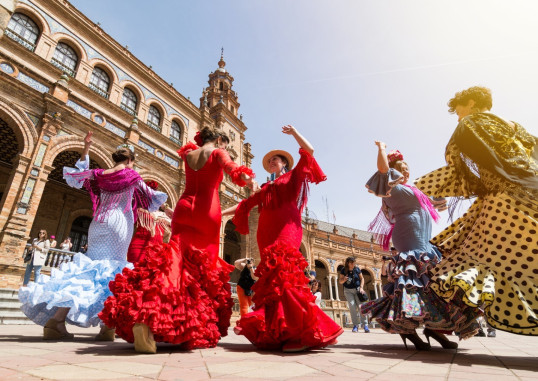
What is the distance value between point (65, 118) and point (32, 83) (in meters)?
1.43

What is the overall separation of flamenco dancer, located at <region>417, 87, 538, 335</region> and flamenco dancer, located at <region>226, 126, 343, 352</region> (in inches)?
37.2

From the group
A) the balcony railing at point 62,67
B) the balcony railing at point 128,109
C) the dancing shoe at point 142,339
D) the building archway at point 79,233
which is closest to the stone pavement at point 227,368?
the dancing shoe at point 142,339

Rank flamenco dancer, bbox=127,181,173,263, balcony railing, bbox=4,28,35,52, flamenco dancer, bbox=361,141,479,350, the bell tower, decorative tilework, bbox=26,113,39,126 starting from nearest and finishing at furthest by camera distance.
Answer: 1. flamenco dancer, bbox=361,141,479,350
2. flamenco dancer, bbox=127,181,173,263
3. decorative tilework, bbox=26,113,39,126
4. balcony railing, bbox=4,28,35,52
5. the bell tower

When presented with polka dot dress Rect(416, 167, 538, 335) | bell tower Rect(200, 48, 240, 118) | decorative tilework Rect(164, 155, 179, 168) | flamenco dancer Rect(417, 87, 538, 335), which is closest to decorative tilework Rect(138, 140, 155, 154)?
decorative tilework Rect(164, 155, 179, 168)

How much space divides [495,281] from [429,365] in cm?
74

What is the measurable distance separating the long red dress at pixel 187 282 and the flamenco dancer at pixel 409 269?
137cm

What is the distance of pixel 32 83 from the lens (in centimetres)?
992

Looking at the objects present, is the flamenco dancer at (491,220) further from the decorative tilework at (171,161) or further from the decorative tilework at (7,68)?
the decorative tilework at (171,161)

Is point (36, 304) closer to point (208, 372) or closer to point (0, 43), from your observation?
point (208, 372)

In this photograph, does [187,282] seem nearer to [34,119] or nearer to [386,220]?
[386,220]

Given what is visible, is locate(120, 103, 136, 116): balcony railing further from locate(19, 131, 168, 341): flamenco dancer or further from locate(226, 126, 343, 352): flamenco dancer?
locate(226, 126, 343, 352): flamenco dancer

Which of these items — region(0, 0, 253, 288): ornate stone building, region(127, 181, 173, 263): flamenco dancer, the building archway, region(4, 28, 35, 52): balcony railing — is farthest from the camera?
the building archway

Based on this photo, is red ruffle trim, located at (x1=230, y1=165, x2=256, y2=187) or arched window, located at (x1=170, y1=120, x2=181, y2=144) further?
arched window, located at (x1=170, y1=120, x2=181, y2=144)

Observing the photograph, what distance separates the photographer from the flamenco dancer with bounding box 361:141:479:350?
90.8 inches
